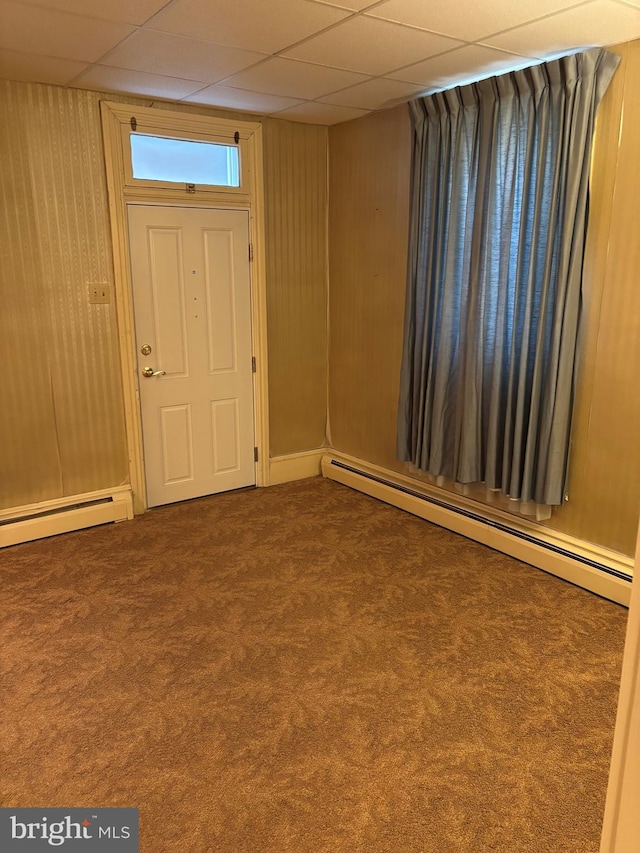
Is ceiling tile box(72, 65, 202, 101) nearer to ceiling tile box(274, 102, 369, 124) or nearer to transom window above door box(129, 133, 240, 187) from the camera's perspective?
transom window above door box(129, 133, 240, 187)

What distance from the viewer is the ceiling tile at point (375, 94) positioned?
3.50 m

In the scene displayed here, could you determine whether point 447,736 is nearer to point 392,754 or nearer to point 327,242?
point 392,754

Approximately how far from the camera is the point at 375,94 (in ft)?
12.2

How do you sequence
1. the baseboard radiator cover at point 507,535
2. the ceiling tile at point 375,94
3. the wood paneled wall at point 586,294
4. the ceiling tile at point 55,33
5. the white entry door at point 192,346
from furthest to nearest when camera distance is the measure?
the white entry door at point 192,346 → the ceiling tile at point 375,94 → the baseboard radiator cover at point 507,535 → the wood paneled wall at point 586,294 → the ceiling tile at point 55,33

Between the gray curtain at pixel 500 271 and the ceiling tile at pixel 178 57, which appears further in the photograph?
the gray curtain at pixel 500 271

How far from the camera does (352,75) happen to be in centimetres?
332

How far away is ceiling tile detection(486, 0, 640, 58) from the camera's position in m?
2.47

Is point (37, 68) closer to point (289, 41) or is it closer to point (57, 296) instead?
point (57, 296)

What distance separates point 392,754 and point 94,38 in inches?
123

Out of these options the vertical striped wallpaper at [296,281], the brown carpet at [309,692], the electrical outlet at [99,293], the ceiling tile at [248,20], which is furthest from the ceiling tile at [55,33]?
the brown carpet at [309,692]

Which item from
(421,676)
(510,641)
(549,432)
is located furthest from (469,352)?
(421,676)

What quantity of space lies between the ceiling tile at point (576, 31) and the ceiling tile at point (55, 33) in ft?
5.43

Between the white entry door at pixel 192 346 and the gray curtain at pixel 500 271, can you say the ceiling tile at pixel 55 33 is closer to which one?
the white entry door at pixel 192 346

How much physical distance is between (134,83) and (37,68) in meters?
0.50
